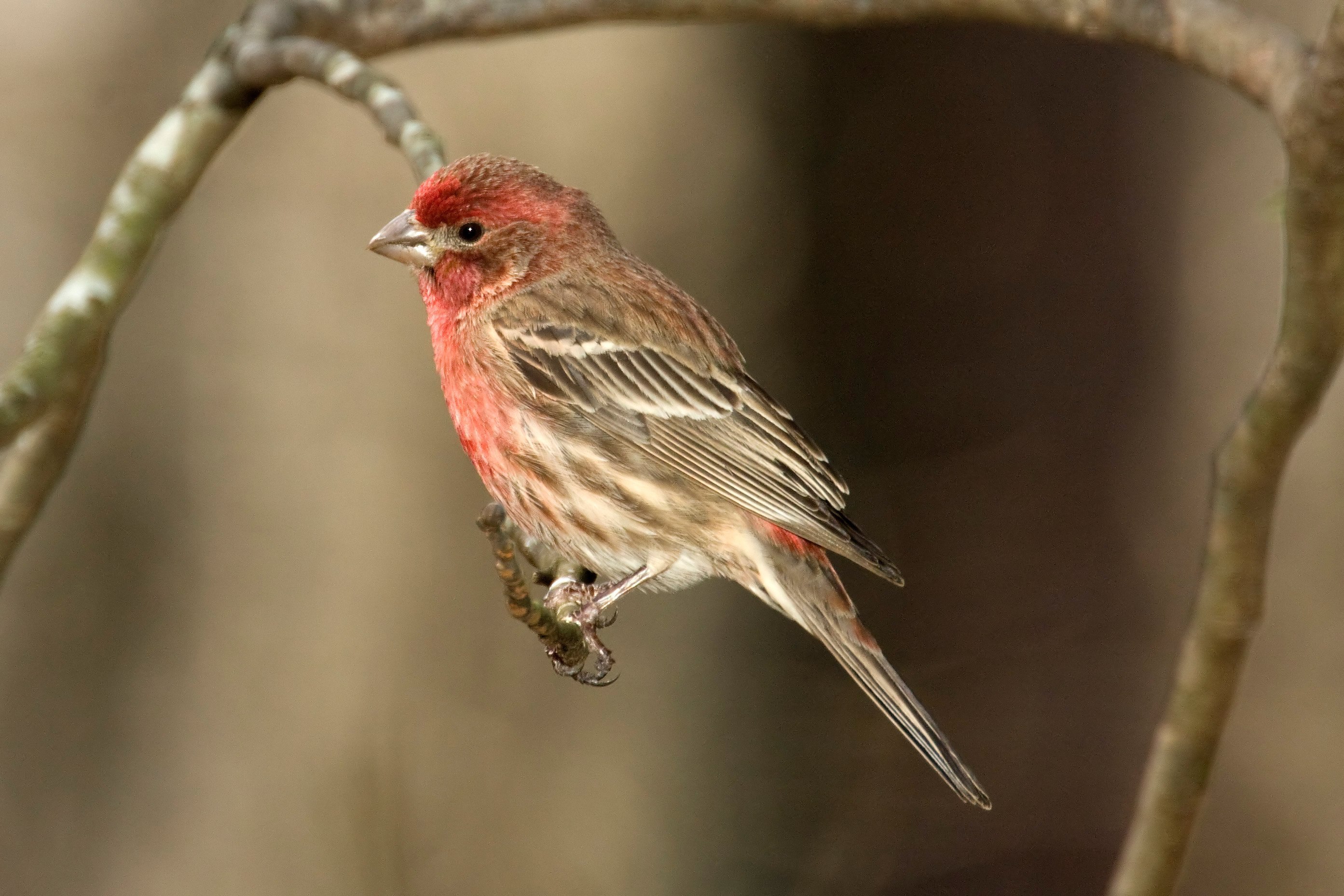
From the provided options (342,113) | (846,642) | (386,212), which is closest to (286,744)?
(386,212)

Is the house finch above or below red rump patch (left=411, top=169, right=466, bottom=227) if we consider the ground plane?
below

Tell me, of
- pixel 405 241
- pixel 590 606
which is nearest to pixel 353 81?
pixel 405 241

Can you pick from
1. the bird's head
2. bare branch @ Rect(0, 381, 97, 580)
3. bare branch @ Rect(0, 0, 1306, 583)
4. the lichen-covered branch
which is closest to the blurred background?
bare branch @ Rect(0, 0, 1306, 583)

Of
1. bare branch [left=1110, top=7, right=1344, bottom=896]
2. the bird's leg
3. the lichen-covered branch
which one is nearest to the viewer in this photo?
bare branch [left=1110, top=7, right=1344, bottom=896]

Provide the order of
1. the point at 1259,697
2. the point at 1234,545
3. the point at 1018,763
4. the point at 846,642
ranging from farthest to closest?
the point at 1259,697, the point at 1018,763, the point at 846,642, the point at 1234,545

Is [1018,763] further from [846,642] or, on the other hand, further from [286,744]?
[286,744]

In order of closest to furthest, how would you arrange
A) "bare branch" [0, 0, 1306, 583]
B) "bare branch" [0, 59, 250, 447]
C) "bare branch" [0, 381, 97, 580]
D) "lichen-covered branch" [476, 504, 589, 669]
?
"lichen-covered branch" [476, 504, 589, 669], "bare branch" [0, 59, 250, 447], "bare branch" [0, 0, 1306, 583], "bare branch" [0, 381, 97, 580]

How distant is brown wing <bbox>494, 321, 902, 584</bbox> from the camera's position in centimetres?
413

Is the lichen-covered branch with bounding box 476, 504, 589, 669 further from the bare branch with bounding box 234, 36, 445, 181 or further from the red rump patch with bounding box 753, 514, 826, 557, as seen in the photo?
the bare branch with bounding box 234, 36, 445, 181

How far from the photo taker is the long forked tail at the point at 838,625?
3.73 metres

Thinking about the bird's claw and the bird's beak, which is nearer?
the bird's claw

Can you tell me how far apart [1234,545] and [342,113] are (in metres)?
4.47

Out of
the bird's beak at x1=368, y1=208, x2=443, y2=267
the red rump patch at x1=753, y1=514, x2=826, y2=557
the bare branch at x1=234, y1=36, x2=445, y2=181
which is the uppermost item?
the bare branch at x1=234, y1=36, x2=445, y2=181

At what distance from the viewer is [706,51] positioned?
21.2 ft
